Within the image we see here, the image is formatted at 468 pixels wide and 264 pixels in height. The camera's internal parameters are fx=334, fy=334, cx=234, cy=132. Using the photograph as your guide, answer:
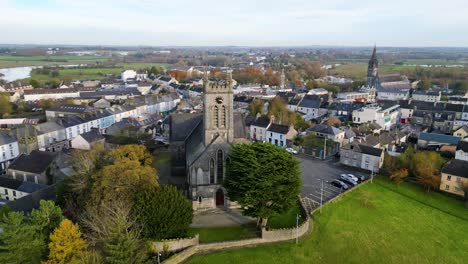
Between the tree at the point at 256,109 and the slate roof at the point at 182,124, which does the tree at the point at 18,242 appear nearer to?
the slate roof at the point at 182,124

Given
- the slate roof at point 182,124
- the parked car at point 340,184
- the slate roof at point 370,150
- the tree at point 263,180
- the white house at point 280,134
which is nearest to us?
the tree at point 263,180

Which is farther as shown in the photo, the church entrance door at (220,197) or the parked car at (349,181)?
the parked car at (349,181)

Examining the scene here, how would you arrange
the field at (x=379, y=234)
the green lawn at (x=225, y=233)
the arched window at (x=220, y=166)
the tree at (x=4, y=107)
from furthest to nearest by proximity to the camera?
1. the tree at (x=4, y=107)
2. the arched window at (x=220, y=166)
3. the green lawn at (x=225, y=233)
4. the field at (x=379, y=234)

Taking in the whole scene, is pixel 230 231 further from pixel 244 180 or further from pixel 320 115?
pixel 320 115

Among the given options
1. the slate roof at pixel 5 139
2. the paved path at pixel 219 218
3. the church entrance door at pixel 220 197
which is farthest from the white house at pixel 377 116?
the slate roof at pixel 5 139

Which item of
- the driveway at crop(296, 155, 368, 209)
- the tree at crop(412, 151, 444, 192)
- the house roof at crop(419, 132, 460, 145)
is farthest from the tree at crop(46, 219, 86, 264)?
the house roof at crop(419, 132, 460, 145)

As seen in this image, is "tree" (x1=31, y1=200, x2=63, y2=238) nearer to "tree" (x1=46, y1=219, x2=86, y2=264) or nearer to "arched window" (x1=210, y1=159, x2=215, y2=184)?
"tree" (x1=46, y1=219, x2=86, y2=264)
